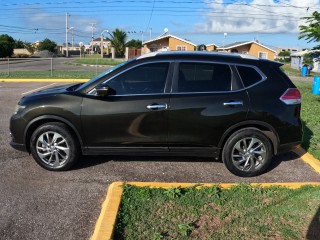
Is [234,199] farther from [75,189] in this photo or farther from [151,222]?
[75,189]

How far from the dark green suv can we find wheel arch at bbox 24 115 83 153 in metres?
0.01

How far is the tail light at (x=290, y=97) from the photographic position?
5296 mm

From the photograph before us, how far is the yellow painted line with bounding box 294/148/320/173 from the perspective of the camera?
18.6 feet

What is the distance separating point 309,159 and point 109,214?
145 inches

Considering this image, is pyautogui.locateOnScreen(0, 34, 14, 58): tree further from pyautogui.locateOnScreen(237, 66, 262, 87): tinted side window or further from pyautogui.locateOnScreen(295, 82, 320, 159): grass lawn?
pyautogui.locateOnScreen(237, 66, 262, 87): tinted side window

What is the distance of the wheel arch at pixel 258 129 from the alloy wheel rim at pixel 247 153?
0.17 m

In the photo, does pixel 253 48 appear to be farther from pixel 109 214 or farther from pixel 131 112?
pixel 109 214

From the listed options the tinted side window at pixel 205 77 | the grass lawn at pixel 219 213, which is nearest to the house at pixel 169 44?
the tinted side window at pixel 205 77

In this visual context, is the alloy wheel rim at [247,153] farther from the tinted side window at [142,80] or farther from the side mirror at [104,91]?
the side mirror at [104,91]

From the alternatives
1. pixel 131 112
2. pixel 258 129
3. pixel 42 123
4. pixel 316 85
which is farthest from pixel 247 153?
pixel 316 85

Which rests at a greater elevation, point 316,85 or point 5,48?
point 5,48

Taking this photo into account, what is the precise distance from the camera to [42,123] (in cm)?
539

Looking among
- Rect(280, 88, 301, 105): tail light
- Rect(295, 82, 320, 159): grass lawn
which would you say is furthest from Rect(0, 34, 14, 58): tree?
Rect(280, 88, 301, 105): tail light

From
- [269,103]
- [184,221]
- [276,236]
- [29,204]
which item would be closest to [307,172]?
[269,103]
